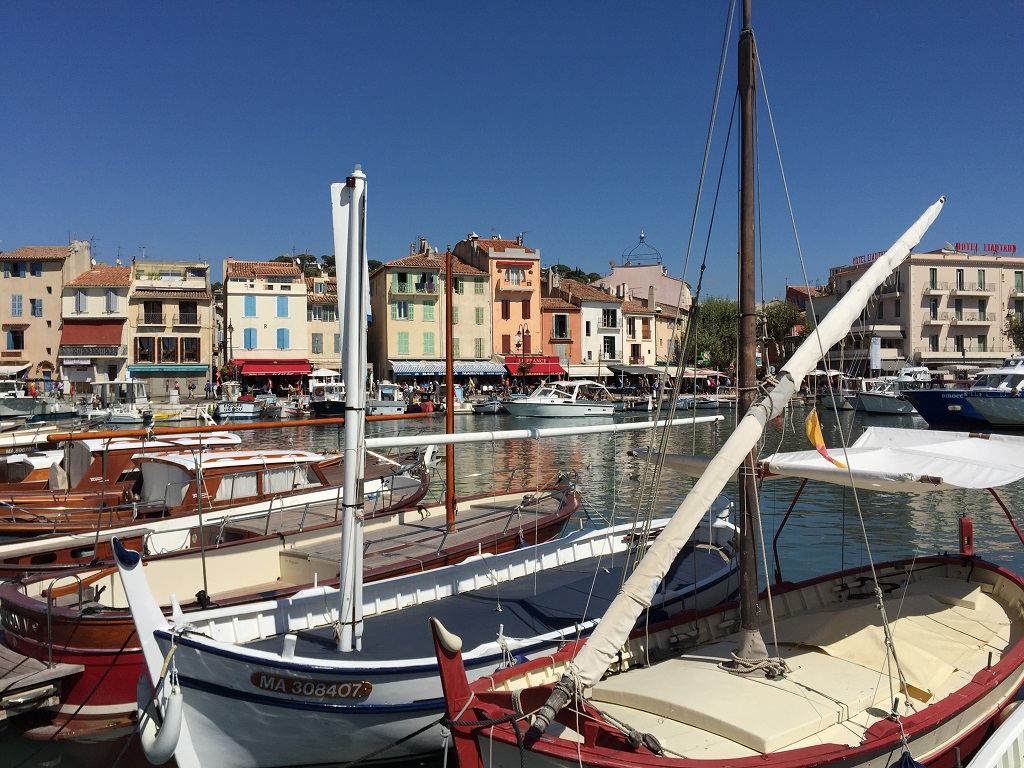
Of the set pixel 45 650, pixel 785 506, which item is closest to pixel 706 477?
pixel 45 650

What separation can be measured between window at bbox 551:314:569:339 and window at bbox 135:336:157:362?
107ft

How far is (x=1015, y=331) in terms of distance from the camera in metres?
67.4

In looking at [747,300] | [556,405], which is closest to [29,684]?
[747,300]

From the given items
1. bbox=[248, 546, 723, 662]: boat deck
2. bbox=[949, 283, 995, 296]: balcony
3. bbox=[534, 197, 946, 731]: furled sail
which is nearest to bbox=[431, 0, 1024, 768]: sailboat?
bbox=[534, 197, 946, 731]: furled sail

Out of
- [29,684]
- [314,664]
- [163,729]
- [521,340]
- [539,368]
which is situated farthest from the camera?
[521,340]

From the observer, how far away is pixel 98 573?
10336 mm

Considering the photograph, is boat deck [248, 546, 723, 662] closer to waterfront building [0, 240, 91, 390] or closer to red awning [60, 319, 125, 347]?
red awning [60, 319, 125, 347]

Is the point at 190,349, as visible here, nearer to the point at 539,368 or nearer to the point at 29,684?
the point at 539,368

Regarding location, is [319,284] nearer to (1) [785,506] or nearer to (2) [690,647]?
(1) [785,506]

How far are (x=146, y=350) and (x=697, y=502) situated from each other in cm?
6300

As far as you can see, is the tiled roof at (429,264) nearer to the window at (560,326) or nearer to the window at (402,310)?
the window at (402,310)

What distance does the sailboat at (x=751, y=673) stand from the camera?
18.8ft

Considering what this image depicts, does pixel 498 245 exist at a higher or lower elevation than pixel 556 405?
higher

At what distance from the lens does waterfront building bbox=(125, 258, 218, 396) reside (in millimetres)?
61375
